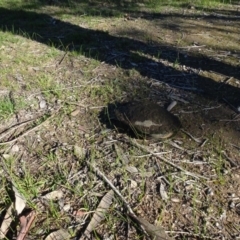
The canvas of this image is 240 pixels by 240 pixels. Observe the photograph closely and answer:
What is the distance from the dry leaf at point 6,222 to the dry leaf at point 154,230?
893 millimetres

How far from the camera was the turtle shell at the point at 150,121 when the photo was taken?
3.44 metres

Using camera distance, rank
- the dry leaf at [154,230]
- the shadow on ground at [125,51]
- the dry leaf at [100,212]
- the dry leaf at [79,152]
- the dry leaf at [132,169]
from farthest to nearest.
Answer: the shadow on ground at [125,51] → the dry leaf at [79,152] → the dry leaf at [132,169] → the dry leaf at [100,212] → the dry leaf at [154,230]

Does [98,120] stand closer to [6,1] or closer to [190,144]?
[190,144]

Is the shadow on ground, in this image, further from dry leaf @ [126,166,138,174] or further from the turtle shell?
dry leaf @ [126,166,138,174]

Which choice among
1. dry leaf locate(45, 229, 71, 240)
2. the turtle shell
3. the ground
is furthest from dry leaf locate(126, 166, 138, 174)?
dry leaf locate(45, 229, 71, 240)

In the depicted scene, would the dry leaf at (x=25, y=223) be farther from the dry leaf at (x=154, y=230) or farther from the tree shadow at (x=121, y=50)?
the tree shadow at (x=121, y=50)

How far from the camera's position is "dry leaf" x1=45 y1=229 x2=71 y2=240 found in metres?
2.68

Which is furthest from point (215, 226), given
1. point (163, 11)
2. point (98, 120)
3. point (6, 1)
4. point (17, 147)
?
point (6, 1)

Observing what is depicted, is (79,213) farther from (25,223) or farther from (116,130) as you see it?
(116,130)

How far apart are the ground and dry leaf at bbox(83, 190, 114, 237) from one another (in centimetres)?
3

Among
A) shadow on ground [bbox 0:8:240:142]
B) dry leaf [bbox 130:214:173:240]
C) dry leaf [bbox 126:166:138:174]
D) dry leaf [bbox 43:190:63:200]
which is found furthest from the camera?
shadow on ground [bbox 0:8:240:142]

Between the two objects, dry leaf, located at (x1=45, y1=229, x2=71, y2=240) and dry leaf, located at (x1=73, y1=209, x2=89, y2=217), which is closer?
dry leaf, located at (x1=45, y1=229, x2=71, y2=240)

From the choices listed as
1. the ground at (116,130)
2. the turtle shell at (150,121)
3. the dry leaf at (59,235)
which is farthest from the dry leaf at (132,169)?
the dry leaf at (59,235)

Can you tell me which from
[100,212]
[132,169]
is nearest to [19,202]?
[100,212]
